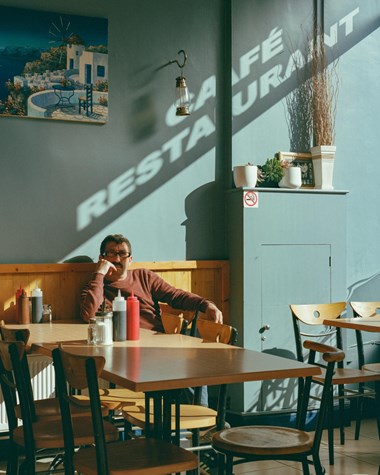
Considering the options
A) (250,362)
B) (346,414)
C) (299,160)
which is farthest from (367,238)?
(250,362)

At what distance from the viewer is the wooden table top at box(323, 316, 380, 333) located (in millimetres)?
4949

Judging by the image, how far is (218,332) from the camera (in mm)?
3914

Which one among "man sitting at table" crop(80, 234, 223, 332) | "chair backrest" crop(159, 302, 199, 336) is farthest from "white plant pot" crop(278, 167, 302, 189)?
"chair backrest" crop(159, 302, 199, 336)

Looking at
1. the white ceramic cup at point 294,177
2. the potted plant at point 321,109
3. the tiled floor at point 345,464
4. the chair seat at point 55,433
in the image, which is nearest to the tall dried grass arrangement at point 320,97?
the potted plant at point 321,109

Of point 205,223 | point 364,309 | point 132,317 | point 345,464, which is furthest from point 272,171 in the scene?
point 132,317

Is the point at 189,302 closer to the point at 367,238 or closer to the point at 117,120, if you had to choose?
the point at 117,120

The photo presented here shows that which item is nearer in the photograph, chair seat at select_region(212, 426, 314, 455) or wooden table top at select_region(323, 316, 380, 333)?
chair seat at select_region(212, 426, 314, 455)

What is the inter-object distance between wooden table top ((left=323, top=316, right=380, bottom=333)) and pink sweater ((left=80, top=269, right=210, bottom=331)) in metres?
0.95

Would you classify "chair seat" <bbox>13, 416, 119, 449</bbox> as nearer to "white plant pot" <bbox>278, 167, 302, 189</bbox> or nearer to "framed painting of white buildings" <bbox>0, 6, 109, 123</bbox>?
"framed painting of white buildings" <bbox>0, 6, 109, 123</bbox>

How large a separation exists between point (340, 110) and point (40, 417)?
3.68 metres

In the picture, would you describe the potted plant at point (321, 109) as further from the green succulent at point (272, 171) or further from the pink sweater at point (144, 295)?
the pink sweater at point (144, 295)

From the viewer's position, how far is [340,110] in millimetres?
6234

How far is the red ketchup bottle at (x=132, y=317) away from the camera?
3869 millimetres

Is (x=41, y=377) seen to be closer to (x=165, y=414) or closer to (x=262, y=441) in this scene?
(x=165, y=414)
